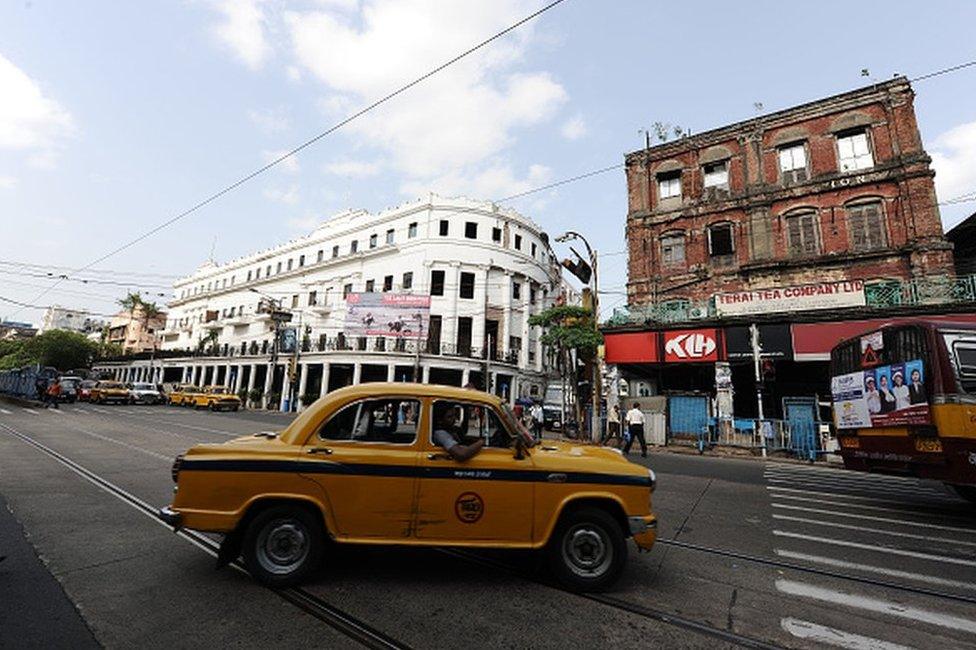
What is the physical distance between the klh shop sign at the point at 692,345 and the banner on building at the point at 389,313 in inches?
814

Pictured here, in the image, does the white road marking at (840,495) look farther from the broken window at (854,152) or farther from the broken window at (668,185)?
the broken window at (668,185)

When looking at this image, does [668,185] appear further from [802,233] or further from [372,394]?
[372,394]

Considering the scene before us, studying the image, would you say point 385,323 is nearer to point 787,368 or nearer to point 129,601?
point 787,368

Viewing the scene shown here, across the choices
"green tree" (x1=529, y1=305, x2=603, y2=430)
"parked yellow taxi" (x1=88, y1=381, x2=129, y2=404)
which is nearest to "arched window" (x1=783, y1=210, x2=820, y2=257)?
"green tree" (x1=529, y1=305, x2=603, y2=430)

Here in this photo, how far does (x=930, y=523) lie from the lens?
744cm

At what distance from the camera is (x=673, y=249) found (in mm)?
24781

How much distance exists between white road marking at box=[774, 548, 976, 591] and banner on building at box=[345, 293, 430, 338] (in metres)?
32.6

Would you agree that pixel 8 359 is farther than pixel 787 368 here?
Yes

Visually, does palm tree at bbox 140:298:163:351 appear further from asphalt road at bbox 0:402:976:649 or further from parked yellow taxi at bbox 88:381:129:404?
asphalt road at bbox 0:402:976:649

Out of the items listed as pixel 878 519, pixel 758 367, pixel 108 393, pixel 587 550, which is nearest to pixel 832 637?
pixel 587 550

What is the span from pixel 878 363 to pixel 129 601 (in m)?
12.2

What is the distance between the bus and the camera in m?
7.42

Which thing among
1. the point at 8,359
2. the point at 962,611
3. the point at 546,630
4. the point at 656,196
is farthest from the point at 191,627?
the point at 8,359

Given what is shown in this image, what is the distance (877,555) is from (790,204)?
21.0 m
